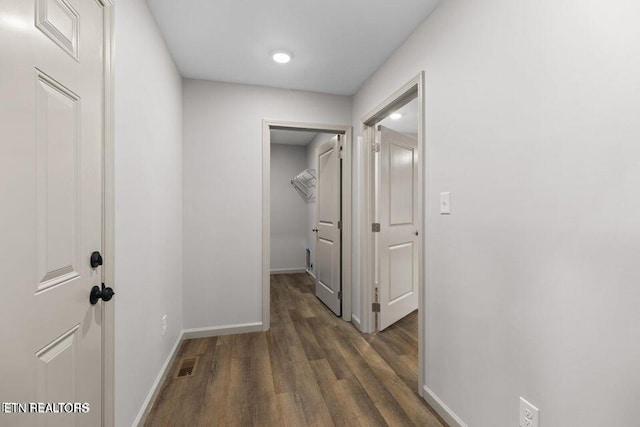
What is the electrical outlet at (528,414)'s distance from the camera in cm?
116

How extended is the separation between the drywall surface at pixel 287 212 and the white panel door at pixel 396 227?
275 centimetres

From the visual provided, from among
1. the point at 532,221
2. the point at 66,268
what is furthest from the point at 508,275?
the point at 66,268

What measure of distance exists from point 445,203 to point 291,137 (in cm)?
376

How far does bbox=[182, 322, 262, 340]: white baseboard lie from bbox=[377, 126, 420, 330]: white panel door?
4.19 feet

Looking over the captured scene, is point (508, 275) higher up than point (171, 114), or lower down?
lower down

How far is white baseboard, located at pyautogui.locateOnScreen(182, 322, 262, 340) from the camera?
2.71 metres

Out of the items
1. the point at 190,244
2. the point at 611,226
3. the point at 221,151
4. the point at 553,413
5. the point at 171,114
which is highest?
the point at 171,114

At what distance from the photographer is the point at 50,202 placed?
890mm

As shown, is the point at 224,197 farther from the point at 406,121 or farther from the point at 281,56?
the point at 406,121

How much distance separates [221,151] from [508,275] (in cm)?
252

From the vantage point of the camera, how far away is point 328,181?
346cm

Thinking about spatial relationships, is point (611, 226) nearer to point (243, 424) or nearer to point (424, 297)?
point (424, 297)

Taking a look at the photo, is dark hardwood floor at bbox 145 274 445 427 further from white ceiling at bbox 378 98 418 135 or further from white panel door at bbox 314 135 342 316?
white ceiling at bbox 378 98 418 135

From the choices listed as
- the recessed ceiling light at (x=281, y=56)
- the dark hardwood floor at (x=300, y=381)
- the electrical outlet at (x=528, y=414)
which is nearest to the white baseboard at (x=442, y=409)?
the dark hardwood floor at (x=300, y=381)
